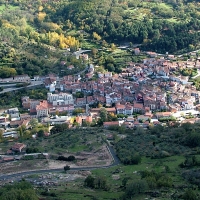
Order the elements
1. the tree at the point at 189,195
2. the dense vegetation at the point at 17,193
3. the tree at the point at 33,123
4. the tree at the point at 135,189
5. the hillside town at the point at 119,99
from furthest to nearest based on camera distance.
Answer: the hillside town at the point at 119,99 → the tree at the point at 33,123 → the tree at the point at 135,189 → the dense vegetation at the point at 17,193 → the tree at the point at 189,195

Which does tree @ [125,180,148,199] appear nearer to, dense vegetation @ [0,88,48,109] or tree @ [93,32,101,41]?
dense vegetation @ [0,88,48,109]

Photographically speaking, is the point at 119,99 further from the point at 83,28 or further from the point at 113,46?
the point at 83,28

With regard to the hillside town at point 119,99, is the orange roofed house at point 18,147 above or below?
above

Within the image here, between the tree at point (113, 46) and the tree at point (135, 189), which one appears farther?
the tree at point (113, 46)

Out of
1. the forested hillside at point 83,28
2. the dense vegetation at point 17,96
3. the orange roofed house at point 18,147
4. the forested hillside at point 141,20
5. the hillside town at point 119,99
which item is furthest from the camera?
the forested hillside at point 141,20

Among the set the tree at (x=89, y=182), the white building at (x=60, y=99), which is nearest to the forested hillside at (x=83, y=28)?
the white building at (x=60, y=99)

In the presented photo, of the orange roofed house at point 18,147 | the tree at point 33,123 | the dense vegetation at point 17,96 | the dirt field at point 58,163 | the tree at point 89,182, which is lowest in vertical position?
the dense vegetation at point 17,96

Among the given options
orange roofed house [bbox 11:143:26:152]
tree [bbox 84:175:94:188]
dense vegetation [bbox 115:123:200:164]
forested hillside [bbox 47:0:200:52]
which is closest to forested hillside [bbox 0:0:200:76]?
forested hillside [bbox 47:0:200:52]

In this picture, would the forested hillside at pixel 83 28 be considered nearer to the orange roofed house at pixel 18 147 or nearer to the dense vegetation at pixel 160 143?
the orange roofed house at pixel 18 147
